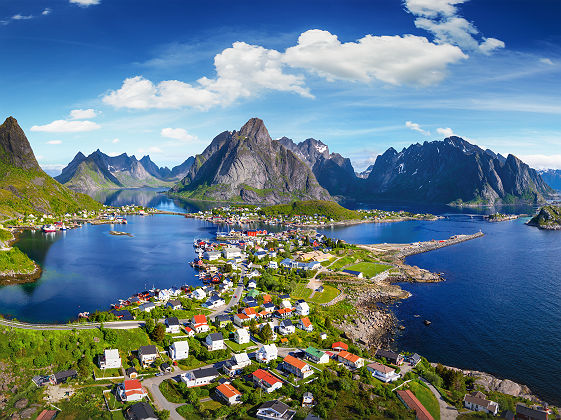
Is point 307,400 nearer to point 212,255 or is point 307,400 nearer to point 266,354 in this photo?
point 266,354

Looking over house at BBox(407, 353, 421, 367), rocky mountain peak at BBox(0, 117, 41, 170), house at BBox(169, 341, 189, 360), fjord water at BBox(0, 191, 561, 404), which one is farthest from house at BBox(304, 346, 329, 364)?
rocky mountain peak at BBox(0, 117, 41, 170)

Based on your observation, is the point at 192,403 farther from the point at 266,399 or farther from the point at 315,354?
the point at 315,354

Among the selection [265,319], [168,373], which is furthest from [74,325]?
[265,319]

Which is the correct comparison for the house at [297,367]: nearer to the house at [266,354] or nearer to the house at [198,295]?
the house at [266,354]

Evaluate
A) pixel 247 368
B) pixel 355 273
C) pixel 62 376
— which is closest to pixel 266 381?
pixel 247 368

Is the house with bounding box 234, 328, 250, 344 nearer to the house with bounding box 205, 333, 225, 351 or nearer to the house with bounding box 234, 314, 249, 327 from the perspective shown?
the house with bounding box 205, 333, 225, 351
